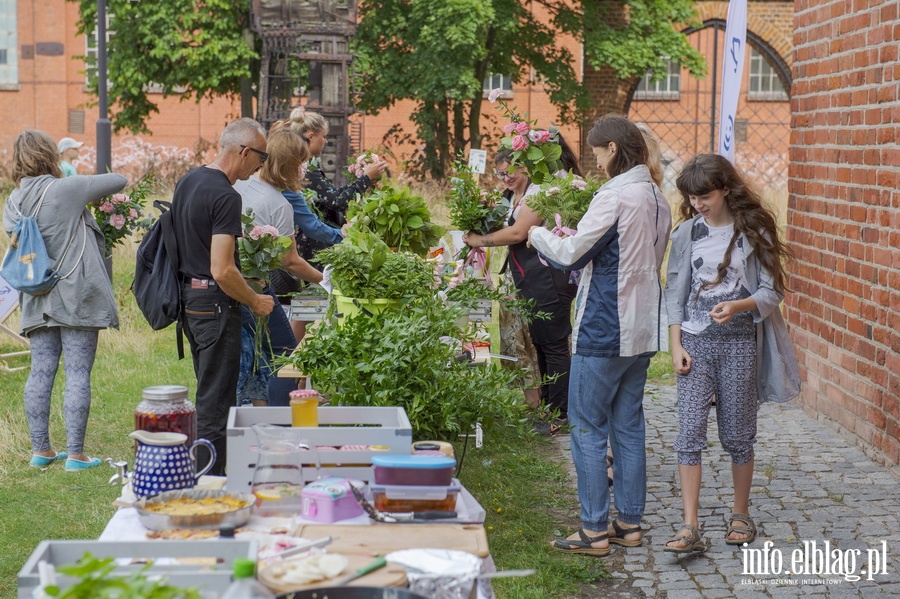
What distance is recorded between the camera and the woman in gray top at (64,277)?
6.25 meters

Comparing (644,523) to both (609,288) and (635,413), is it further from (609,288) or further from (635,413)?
(609,288)

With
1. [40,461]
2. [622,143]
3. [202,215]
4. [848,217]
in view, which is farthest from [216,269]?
[848,217]

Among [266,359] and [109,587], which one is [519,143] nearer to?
[266,359]

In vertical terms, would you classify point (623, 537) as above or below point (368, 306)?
below

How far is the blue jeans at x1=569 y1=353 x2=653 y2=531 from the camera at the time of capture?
485cm

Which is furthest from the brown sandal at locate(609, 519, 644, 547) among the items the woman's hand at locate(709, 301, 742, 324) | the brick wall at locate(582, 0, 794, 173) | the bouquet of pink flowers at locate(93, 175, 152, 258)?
the brick wall at locate(582, 0, 794, 173)

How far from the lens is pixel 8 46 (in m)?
31.0

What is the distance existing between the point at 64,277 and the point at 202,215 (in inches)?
66.9

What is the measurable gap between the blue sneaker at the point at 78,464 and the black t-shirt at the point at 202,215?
6.96 ft

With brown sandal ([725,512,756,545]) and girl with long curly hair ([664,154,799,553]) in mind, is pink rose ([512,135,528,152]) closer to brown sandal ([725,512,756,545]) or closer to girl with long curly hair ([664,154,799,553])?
girl with long curly hair ([664,154,799,553])

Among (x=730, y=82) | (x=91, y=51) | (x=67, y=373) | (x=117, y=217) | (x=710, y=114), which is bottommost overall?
(x=67, y=373)

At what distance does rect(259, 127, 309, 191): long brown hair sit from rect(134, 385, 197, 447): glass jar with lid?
9.74 feet

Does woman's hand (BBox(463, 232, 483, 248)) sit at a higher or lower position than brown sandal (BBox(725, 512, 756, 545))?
higher

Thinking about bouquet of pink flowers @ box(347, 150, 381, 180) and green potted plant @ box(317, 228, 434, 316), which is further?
bouquet of pink flowers @ box(347, 150, 381, 180)
